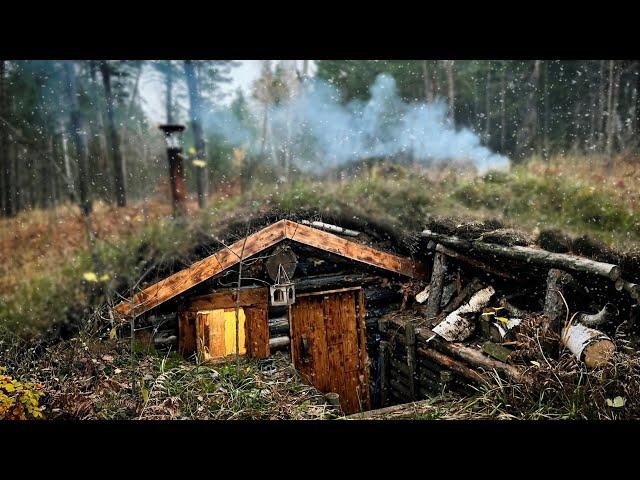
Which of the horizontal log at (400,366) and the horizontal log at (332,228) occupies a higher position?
the horizontal log at (332,228)

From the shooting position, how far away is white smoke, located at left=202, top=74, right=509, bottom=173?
4.43 metres

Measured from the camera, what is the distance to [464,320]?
15.8ft

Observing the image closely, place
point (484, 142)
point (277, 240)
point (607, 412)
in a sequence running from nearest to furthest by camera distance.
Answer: point (607, 412)
point (484, 142)
point (277, 240)

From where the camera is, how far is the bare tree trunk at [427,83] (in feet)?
14.7

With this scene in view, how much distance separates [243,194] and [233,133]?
593 mm

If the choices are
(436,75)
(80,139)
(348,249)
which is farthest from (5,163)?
(436,75)

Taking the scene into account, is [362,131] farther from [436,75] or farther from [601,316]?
[601,316]

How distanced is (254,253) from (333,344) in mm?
1720

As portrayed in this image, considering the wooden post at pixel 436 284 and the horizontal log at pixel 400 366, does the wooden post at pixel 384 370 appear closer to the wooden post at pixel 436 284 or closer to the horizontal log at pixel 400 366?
the horizontal log at pixel 400 366

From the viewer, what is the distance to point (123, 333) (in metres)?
4.37

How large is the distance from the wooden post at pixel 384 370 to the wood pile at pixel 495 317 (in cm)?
1

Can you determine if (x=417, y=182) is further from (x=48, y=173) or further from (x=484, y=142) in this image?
(x=48, y=173)

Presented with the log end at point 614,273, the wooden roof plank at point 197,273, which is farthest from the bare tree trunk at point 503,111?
the wooden roof plank at point 197,273
